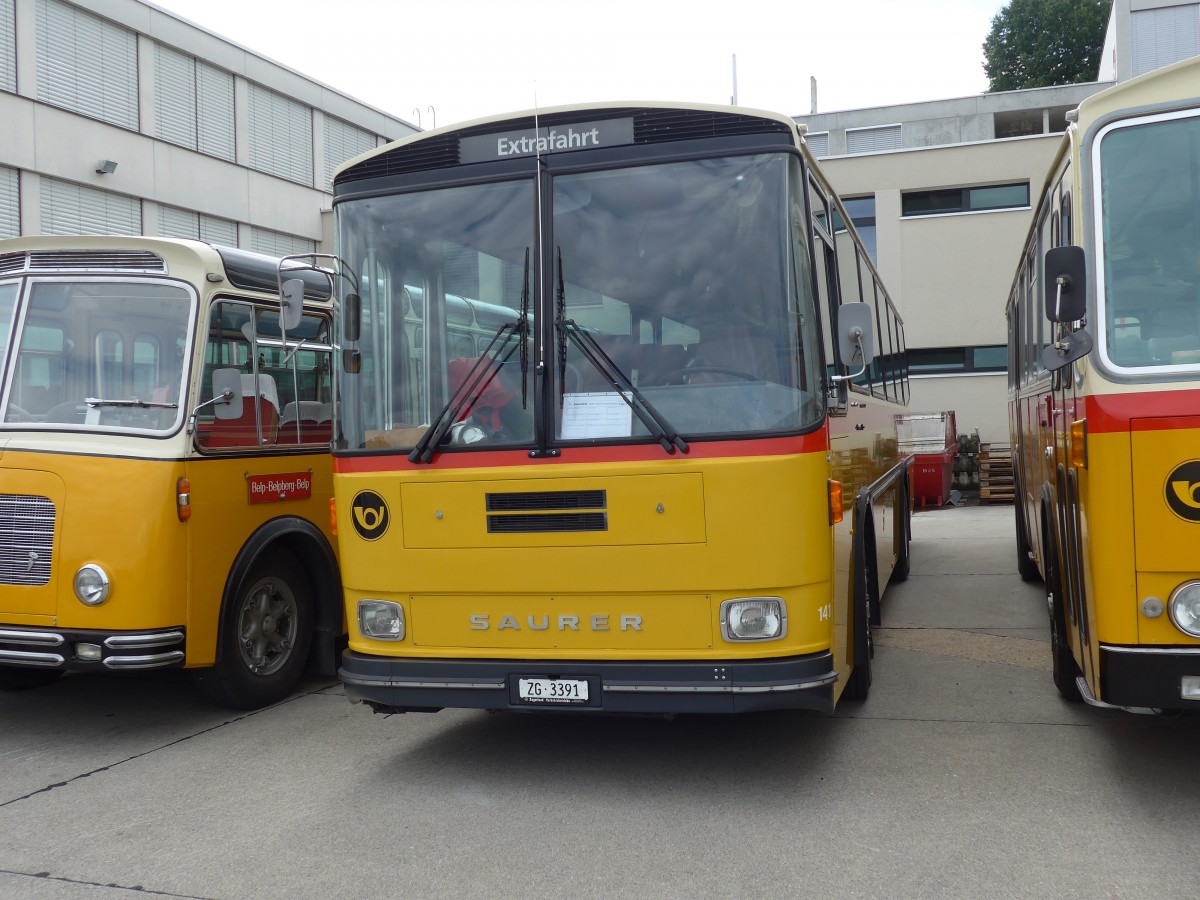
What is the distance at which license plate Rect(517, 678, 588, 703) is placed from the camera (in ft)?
16.3

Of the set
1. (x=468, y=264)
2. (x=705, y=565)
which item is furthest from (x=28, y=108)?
(x=705, y=565)

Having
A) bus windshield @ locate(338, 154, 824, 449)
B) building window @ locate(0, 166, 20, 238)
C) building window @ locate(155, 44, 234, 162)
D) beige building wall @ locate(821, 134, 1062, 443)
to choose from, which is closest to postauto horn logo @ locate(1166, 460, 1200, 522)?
bus windshield @ locate(338, 154, 824, 449)

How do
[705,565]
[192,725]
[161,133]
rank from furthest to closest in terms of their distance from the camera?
[161,133], [192,725], [705,565]

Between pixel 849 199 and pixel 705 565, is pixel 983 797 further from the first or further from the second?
pixel 849 199

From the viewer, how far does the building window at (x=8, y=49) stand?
19859 millimetres

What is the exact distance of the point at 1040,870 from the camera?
4078mm

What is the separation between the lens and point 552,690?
501 cm

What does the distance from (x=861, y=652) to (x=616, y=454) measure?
221 cm

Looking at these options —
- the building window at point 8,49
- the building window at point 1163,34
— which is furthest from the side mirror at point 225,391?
the building window at point 1163,34

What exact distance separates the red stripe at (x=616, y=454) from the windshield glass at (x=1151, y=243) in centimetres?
127

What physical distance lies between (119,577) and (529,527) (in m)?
2.51

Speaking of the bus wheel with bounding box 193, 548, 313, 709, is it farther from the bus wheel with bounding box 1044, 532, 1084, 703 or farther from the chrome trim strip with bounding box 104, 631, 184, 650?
the bus wheel with bounding box 1044, 532, 1084, 703

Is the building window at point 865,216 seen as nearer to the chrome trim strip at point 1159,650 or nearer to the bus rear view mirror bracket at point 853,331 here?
the bus rear view mirror bracket at point 853,331

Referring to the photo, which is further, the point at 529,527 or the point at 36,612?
the point at 36,612
